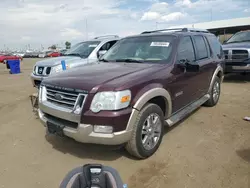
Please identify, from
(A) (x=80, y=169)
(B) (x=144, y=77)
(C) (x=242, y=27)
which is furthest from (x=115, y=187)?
(C) (x=242, y=27)

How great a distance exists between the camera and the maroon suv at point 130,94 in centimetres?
283

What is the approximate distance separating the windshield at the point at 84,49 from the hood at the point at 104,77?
4094 millimetres

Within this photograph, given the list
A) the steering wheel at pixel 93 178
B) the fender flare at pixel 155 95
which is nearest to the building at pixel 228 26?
the fender flare at pixel 155 95

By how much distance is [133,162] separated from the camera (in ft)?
10.7

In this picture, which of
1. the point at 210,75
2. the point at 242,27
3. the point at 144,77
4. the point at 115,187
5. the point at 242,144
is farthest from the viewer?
the point at 242,27

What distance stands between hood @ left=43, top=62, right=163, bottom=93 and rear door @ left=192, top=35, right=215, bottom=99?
4.74ft

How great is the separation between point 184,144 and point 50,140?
2287 millimetres

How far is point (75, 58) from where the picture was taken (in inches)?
286

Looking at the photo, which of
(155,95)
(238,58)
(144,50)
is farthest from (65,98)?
(238,58)

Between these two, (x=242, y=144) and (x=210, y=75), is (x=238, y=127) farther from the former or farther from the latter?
(x=210, y=75)

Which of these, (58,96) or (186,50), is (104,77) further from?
(186,50)

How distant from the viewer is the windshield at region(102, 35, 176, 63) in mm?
3916

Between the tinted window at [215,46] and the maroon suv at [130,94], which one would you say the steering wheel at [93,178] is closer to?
the maroon suv at [130,94]

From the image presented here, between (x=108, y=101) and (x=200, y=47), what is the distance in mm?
2962
